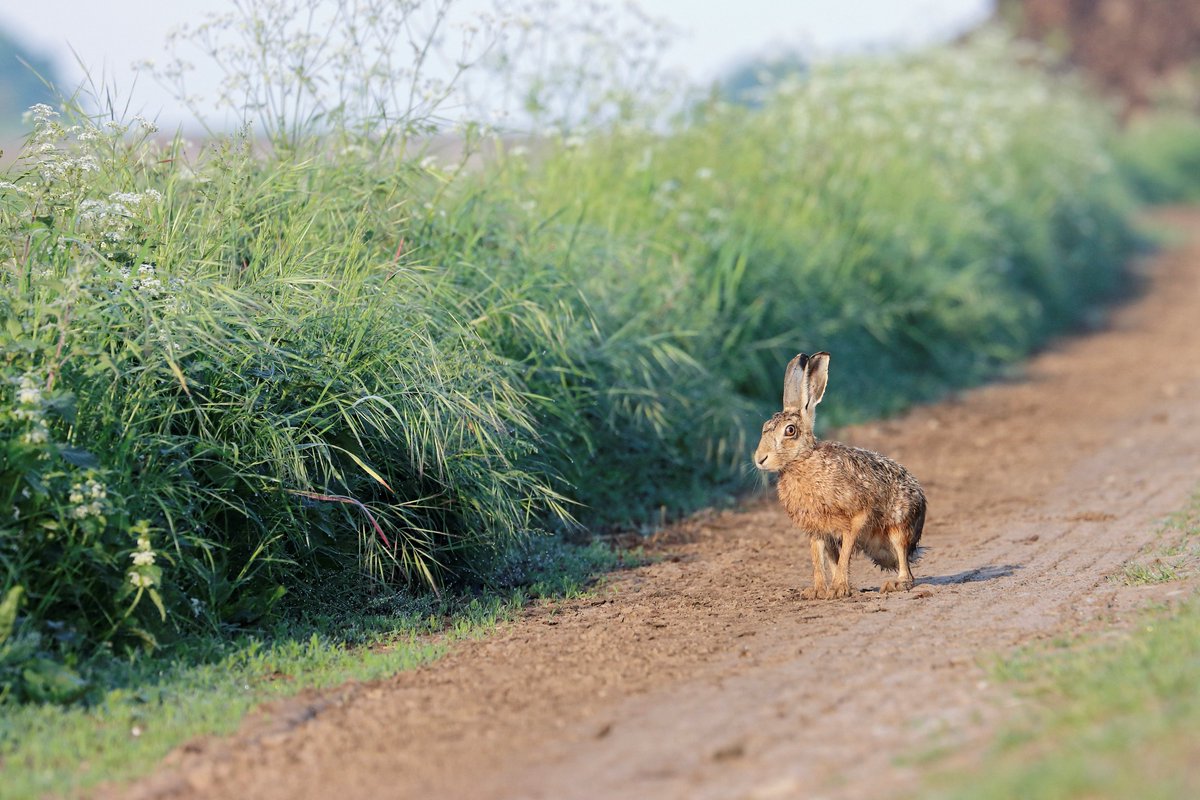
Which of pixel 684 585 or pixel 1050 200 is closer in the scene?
pixel 684 585

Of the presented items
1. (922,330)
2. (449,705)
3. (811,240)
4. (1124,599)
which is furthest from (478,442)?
(922,330)

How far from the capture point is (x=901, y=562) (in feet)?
20.2

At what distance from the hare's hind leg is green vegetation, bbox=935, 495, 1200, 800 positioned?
129cm

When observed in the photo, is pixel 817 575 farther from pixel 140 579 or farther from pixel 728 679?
pixel 140 579

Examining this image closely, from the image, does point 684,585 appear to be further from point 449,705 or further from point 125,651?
point 125,651

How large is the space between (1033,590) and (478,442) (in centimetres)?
255

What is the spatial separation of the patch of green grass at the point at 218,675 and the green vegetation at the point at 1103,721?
7.63 feet

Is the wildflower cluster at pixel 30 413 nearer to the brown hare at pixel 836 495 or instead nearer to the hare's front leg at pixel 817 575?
the brown hare at pixel 836 495

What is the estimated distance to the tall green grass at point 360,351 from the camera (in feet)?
16.7

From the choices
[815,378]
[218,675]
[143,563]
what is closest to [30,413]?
[143,563]

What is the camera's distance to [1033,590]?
5.90 meters

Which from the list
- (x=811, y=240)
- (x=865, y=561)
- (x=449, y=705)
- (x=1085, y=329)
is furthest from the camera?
(x=1085, y=329)

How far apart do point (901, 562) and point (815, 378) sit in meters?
0.94

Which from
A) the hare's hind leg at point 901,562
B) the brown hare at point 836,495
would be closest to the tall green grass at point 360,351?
the brown hare at point 836,495
